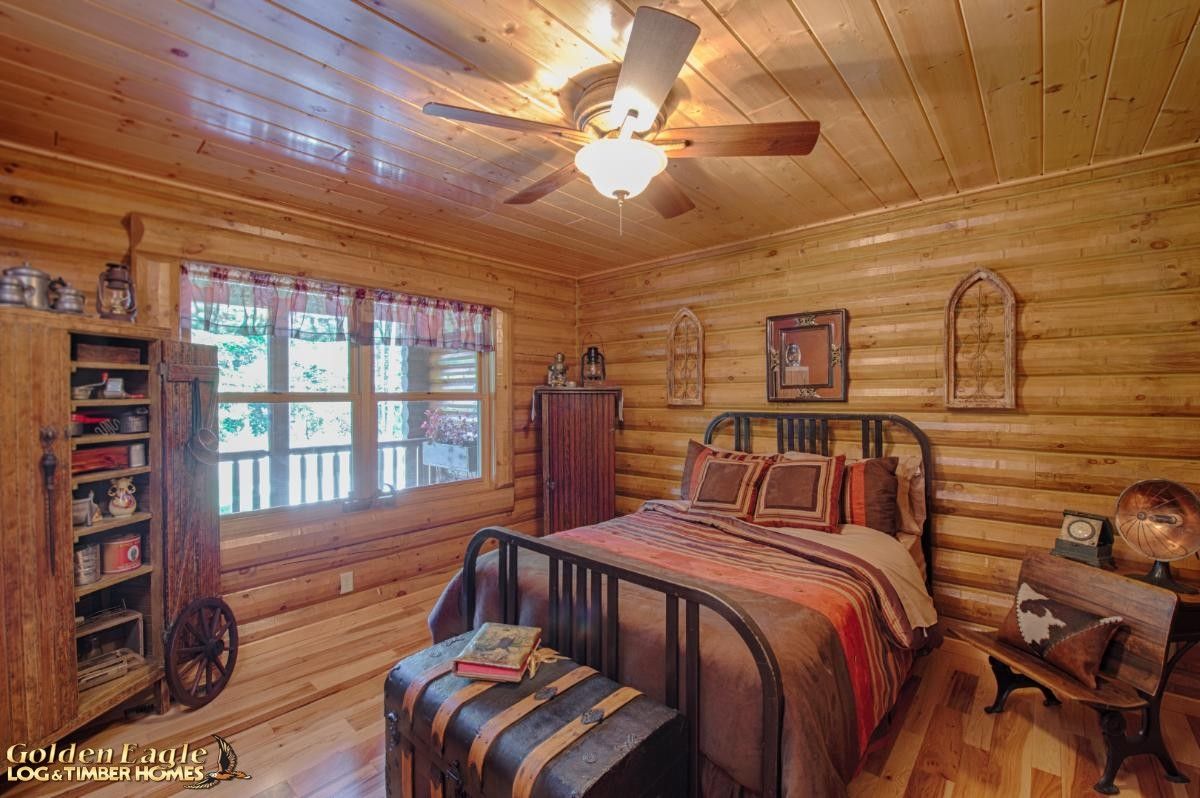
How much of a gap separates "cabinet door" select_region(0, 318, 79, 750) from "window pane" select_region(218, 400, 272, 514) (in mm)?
929

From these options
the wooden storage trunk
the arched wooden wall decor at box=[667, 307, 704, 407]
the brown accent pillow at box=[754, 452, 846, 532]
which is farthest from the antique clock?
the arched wooden wall decor at box=[667, 307, 704, 407]

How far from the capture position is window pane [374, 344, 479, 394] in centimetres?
352

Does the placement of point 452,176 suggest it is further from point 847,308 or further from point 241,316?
point 847,308

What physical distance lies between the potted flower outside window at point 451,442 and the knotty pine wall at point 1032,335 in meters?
2.16

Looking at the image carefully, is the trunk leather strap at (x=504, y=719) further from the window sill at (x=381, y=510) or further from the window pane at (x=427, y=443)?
the window pane at (x=427, y=443)

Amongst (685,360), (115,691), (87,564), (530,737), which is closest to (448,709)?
(530,737)

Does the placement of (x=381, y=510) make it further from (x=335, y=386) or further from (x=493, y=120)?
(x=493, y=120)

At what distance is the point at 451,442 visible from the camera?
12.8 ft

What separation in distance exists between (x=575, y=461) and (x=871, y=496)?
6.73 feet

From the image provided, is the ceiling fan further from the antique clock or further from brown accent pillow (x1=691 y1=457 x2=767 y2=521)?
the antique clock

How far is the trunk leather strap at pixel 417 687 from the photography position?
1591 millimetres

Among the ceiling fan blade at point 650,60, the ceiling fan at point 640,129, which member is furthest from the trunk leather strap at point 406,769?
the ceiling fan blade at point 650,60

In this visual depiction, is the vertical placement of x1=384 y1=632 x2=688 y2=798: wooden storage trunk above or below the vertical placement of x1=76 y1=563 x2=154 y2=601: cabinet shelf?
below

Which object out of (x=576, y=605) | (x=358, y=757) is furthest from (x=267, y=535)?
(x=576, y=605)
